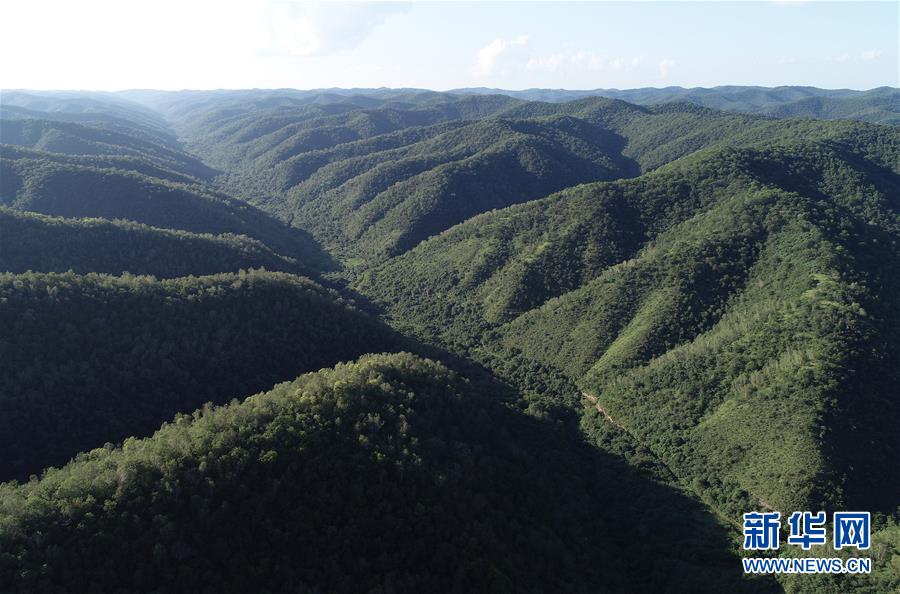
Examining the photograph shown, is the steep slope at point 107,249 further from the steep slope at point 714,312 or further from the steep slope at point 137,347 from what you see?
the steep slope at point 714,312

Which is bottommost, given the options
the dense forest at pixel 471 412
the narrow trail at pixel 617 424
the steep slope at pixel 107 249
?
the narrow trail at pixel 617 424

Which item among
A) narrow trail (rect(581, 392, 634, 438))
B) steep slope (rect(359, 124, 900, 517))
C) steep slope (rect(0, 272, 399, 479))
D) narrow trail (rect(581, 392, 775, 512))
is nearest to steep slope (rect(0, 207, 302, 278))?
steep slope (rect(0, 272, 399, 479))

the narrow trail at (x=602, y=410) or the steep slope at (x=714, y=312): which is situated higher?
the steep slope at (x=714, y=312)

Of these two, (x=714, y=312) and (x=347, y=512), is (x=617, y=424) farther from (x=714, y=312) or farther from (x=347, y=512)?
(x=347, y=512)

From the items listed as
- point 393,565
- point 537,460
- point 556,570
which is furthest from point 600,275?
point 393,565

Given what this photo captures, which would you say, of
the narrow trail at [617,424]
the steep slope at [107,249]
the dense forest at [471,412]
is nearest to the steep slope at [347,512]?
the dense forest at [471,412]

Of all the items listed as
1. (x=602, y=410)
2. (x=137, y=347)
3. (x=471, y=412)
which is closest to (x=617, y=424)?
(x=602, y=410)

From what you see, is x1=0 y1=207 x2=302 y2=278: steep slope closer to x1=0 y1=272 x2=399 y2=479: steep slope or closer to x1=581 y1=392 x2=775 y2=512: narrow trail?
x1=0 y1=272 x2=399 y2=479: steep slope
